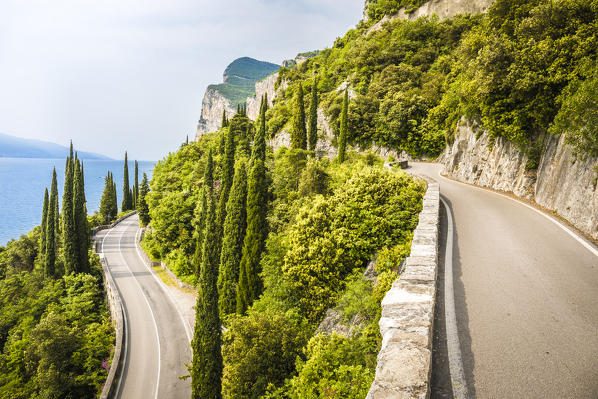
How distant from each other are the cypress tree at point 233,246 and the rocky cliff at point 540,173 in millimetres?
15225

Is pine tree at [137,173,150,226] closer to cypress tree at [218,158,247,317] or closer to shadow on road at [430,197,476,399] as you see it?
cypress tree at [218,158,247,317]

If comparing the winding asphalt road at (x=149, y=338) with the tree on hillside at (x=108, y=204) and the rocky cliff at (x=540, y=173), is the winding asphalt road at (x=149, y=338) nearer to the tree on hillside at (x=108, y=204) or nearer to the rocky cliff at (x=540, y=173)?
the rocky cliff at (x=540, y=173)

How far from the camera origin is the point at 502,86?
12938mm

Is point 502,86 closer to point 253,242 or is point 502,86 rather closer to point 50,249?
point 253,242

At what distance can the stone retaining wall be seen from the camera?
3.35 meters

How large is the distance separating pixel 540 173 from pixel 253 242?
1523 centimetres

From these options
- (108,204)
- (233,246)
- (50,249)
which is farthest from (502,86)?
(108,204)

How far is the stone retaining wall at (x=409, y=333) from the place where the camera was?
3350 millimetres

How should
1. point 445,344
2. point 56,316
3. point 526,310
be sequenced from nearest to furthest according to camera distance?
point 445,344
point 526,310
point 56,316

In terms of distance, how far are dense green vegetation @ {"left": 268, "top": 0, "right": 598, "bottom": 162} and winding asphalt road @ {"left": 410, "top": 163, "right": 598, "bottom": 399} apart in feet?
13.6

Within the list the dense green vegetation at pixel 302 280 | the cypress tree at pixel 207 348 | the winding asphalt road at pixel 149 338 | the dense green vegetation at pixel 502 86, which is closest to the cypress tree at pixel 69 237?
the winding asphalt road at pixel 149 338

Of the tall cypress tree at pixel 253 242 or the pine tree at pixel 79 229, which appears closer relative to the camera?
the tall cypress tree at pixel 253 242

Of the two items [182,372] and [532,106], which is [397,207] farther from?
[182,372]

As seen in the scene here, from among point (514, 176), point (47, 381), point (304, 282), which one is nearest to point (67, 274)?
point (47, 381)
